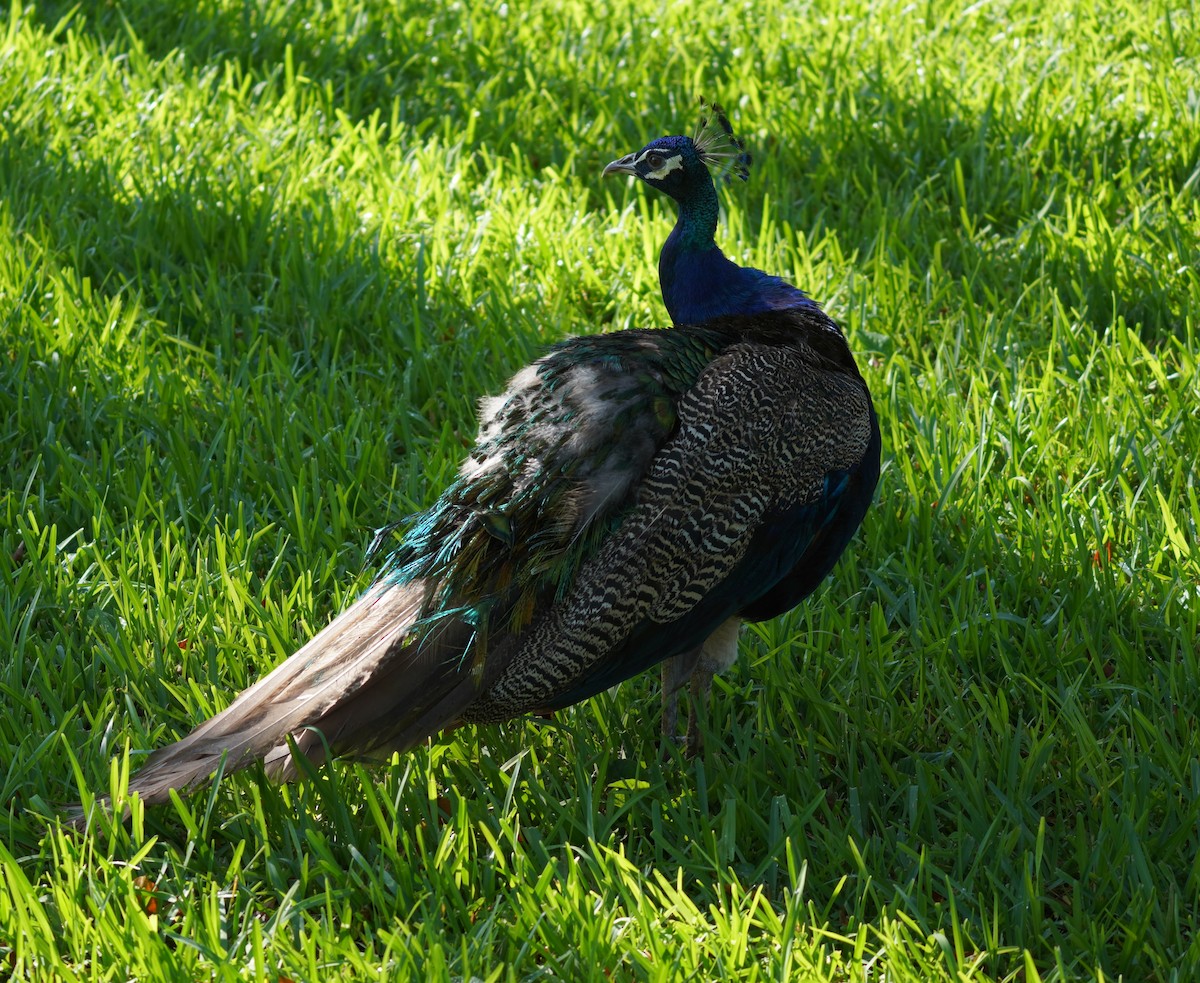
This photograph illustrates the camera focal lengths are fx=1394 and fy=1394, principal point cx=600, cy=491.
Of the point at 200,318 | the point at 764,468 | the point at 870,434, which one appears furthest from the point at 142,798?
the point at 200,318

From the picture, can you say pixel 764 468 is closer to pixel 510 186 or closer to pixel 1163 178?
pixel 510 186

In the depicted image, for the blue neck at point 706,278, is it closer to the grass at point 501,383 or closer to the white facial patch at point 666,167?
the white facial patch at point 666,167

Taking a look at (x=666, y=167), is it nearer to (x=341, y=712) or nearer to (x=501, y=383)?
(x=501, y=383)

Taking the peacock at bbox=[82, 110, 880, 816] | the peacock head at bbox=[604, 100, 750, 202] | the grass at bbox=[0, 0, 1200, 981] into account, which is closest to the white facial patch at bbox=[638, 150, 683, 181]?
the peacock head at bbox=[604, 100, 750, 202]

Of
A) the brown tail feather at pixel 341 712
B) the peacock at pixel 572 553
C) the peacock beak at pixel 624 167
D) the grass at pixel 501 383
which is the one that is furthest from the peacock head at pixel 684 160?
the brown tail feather at pixel 341 712

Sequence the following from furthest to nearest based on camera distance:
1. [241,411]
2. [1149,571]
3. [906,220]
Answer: [906,220] < [241,411] < [1149,571]

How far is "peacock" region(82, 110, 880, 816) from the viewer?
273 centimetres

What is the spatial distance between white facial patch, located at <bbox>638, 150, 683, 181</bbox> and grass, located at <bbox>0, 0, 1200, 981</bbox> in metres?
1.01

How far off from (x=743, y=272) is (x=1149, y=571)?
1225mm

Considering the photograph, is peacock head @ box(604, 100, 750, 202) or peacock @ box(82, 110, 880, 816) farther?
peacock head @ box(604, 100, 750, 202)

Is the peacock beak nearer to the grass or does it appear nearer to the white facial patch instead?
the white facial patch

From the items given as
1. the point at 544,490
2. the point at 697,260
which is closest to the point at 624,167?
the point at 697,260

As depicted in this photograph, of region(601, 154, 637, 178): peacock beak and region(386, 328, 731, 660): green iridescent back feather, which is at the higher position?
region(601, 154, 637, 178): peacock beak

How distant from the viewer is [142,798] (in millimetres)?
2725
